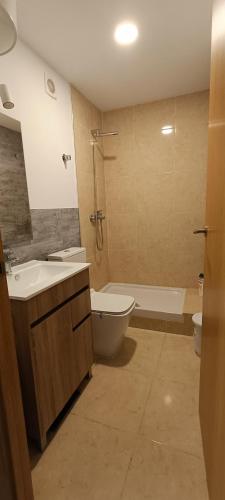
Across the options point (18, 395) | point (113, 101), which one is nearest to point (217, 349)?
point (18, 395)

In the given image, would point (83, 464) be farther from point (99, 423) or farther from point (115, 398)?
point (115, 398)

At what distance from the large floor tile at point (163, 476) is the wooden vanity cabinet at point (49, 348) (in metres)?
0.46

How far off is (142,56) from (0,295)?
2072mm

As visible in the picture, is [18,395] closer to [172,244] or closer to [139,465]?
[139,465]

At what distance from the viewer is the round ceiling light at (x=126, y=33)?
4.93ft

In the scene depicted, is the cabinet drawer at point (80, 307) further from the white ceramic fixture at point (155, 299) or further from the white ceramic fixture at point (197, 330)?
the white ceramic fixture at point (155, 299)

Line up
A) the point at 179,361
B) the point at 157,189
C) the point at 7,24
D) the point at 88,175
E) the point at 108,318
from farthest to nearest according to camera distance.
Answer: the point at 157,189
the point at 88,175
the point at 179,361
the point at 108,318
the point at 7,24

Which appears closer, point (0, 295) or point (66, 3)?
point (0, 295)

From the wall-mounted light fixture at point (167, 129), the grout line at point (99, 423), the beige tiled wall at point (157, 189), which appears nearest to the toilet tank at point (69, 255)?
the grout line at point (99, 423)

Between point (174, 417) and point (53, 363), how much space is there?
30.0 inches

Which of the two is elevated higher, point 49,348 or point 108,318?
point 49,348

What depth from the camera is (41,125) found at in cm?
175

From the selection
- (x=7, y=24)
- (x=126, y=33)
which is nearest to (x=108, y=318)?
(x=7, y=24)

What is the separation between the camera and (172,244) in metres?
2.84
